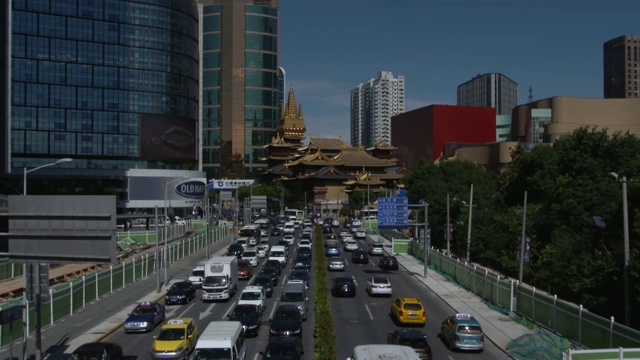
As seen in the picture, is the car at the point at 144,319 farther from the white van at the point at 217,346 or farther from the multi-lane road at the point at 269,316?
the white van at the point at 217,346

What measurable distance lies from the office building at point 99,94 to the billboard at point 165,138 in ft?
0.54

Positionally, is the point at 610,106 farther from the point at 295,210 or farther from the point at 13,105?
the point at 13,105

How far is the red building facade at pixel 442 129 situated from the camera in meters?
157

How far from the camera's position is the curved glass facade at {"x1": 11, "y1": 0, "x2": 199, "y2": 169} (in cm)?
10444

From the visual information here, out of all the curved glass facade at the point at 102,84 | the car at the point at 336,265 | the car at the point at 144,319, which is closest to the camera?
the car at the point at 144,319

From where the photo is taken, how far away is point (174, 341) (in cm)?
2488

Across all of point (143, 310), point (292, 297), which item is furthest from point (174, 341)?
point (292, 297)

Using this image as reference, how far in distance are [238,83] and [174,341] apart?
172626 millimetres

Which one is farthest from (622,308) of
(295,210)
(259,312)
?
(295,210)

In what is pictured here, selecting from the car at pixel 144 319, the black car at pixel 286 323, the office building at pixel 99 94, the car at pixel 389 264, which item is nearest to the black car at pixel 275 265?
the car at pixel 389 264

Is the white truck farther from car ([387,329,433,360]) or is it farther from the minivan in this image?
car ([387,329,433,360])

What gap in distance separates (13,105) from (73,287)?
76972mm

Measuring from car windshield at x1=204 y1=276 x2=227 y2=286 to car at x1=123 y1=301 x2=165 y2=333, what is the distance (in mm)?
7212

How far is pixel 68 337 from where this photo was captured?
29750 mm
